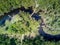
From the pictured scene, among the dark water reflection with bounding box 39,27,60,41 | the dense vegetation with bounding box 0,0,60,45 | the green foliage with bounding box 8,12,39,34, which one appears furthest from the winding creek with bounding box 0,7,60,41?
the green foliage with bounding box 8,12,39,34

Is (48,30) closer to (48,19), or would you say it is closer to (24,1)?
(48,19)

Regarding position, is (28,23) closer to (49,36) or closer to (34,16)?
(34,16)

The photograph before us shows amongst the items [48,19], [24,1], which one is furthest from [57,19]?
[24,1]

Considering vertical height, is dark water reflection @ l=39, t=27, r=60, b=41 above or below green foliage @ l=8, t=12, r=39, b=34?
below

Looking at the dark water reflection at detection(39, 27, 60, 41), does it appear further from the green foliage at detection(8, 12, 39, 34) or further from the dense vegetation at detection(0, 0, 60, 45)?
the green foliage at detection(8, 12, 39, 34)

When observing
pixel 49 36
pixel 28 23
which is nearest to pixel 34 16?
pixel 28 23

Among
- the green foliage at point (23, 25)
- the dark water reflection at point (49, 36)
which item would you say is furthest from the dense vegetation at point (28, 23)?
the dark water reflection at point (49, 36)

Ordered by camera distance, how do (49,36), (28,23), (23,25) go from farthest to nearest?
(49,36)
(28,23)
(23,25)

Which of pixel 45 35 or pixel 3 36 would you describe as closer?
pixel 3 36
